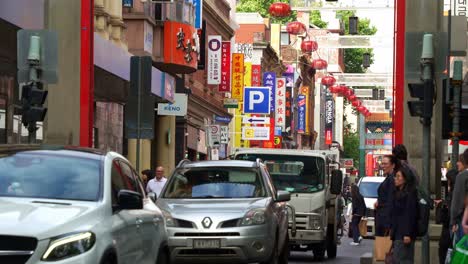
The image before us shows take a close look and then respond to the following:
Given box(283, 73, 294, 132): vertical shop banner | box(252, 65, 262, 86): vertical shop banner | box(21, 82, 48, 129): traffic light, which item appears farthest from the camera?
box(283, 73, 294, 132): vertical shop banner

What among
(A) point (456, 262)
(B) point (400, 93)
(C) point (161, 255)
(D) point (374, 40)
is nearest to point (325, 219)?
(B) point (400, 93)

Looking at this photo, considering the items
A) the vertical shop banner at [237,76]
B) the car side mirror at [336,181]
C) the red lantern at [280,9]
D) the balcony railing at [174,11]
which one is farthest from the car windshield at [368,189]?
the vertical shop banner at [237,76]

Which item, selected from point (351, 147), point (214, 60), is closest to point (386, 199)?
point (214, 60)

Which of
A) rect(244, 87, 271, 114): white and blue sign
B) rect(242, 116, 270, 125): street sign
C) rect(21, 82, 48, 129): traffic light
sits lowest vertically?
rect(242, 116, 270, 125): street sign

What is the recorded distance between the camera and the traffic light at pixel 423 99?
56.7ft

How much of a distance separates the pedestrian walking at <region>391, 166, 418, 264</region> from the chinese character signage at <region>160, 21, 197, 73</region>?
25904 millimetres

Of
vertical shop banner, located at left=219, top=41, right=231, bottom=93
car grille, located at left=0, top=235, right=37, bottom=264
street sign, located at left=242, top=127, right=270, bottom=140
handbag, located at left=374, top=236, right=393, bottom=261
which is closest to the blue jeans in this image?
handbag, located at left=374, top=236, right=393, bottom=261

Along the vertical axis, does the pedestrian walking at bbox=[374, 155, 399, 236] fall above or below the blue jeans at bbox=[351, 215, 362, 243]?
above

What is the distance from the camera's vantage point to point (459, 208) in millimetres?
14680

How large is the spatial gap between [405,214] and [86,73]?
406 inches

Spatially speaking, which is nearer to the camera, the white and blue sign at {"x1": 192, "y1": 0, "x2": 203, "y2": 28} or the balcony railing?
the balcony railing

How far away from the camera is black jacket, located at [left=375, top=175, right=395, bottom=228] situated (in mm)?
15531

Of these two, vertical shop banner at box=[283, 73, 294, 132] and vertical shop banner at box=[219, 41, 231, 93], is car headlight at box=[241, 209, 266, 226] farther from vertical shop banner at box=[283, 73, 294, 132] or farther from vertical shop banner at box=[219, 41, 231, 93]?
vertical shop banner at box=[283, 73, 294, 132]

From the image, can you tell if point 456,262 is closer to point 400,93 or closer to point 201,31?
point 400,93
